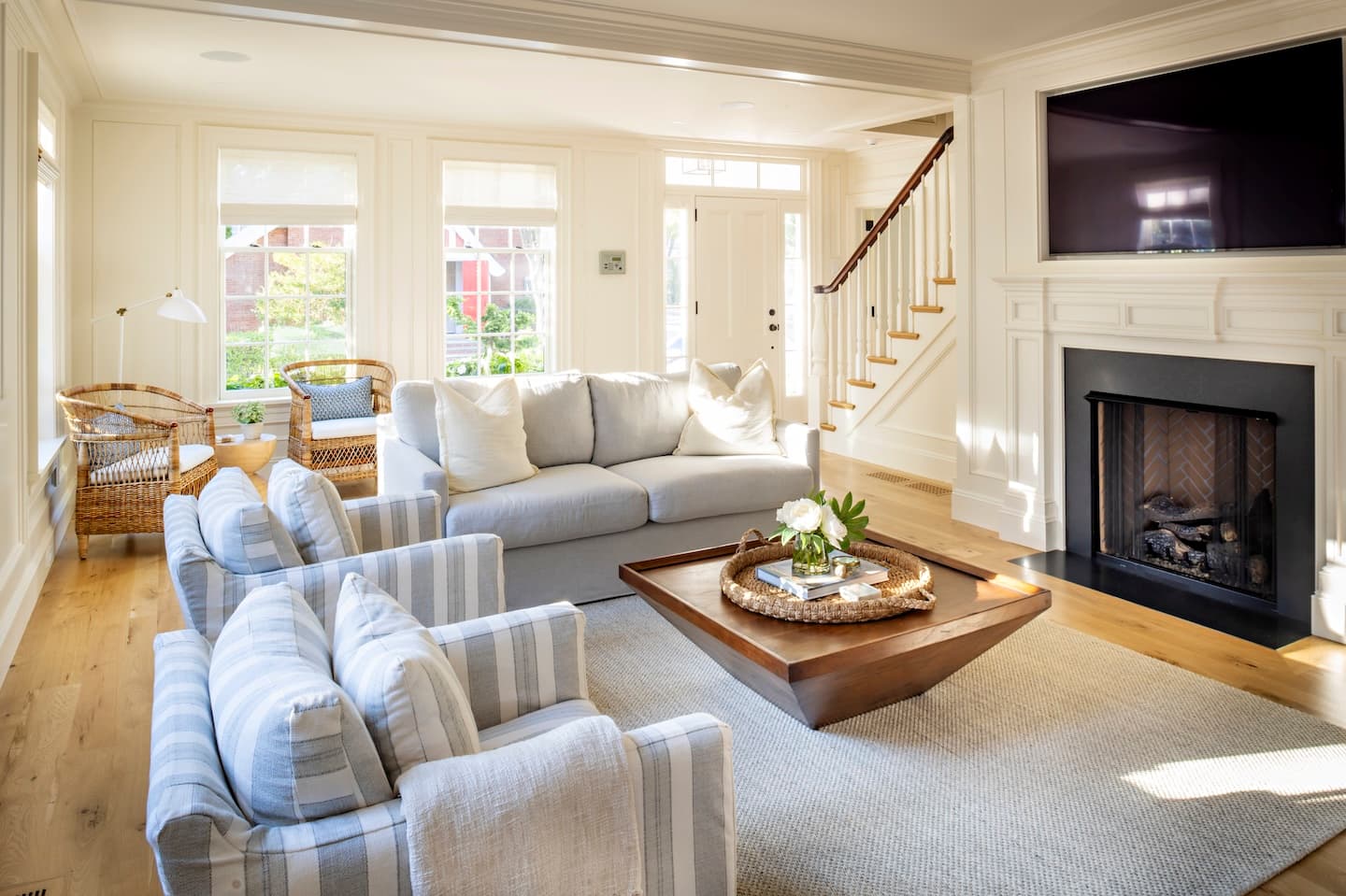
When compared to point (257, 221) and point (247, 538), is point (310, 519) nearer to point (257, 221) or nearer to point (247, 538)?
point (247, 538)

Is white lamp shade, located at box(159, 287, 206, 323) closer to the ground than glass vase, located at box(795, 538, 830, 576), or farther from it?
farther from it

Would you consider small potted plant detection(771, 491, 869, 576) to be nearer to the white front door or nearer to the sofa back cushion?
the sofa back cushion

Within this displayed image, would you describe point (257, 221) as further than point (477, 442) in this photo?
Yes

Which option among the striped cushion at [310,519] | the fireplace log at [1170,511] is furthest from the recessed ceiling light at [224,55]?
the fireplace log at [1170,511]

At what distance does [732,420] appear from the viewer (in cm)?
463

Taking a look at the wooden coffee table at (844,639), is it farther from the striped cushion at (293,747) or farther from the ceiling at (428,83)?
the ceiling at (428,83)

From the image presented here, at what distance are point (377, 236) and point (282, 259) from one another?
26.1 inches

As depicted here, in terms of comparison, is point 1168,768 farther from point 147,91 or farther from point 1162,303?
point 147,91

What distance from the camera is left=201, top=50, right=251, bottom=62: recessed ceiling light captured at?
16.0 ft

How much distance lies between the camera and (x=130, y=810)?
2.44m

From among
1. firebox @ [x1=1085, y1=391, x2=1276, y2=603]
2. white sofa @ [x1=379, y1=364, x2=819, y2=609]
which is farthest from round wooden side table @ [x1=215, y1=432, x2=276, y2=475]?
firebox @ [x1=1085, y1=391, x2=1276, y2=603]

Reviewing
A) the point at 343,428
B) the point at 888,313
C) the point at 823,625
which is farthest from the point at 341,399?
the point at 823,625

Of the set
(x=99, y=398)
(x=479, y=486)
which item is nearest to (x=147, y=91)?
(x=99, y=398)

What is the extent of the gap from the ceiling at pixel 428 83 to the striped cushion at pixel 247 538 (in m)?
2.62
